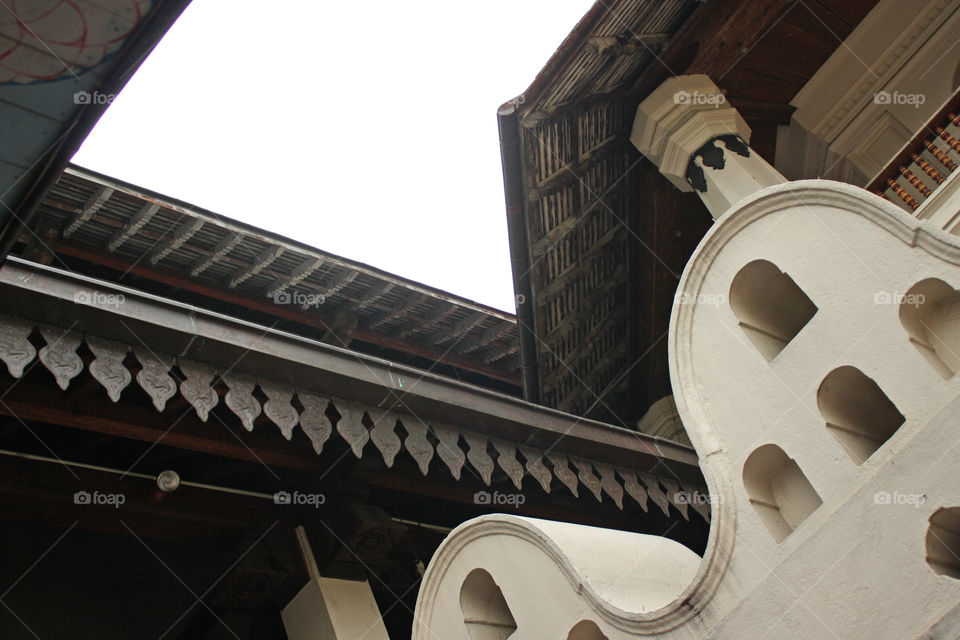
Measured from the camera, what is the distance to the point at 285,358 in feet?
15.3

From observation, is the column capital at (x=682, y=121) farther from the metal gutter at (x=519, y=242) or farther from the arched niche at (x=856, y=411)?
the arched niche at (x=856, y=411)

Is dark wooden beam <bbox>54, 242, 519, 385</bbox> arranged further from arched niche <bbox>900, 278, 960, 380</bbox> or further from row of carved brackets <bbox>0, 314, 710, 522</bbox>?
arched niche <bbox>900, 278, 960, 380</bbox>

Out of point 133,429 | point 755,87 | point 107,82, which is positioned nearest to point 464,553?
point 133,429

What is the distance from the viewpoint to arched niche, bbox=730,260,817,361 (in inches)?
148

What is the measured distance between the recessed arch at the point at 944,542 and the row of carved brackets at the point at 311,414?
2712 millimetres

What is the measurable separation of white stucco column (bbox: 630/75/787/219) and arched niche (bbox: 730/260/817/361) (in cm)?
349

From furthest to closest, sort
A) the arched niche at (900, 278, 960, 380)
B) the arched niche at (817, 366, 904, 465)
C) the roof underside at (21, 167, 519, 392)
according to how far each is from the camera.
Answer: the roof underside at (21, 167, 519, 392)
the arched niche at (817, 366, 904, 465)
the arched niche at (900, 278, 960, 380)

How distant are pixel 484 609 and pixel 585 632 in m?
0.63

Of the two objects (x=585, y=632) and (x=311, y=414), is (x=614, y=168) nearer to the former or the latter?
(x=311, y=414)

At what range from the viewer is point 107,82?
8.93ft

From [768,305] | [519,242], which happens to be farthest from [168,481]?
[519,242]

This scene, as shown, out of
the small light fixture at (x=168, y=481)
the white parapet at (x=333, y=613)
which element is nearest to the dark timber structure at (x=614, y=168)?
the white parapet at (x=333, y=613)

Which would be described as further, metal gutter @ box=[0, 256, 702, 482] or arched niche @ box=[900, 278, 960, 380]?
metal gutter @ box=[0, 256, 702, 482]

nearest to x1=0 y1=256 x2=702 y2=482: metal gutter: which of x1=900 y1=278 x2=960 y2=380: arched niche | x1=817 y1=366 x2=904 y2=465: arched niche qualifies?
x1=817 y1=366 x2=904 y2=465: arched niche
